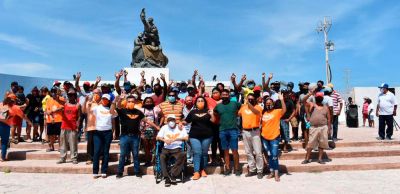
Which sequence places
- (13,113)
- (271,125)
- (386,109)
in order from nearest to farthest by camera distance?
(271,125), (13,113), (386,109)

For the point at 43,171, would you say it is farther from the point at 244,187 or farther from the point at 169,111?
the point at 244,187

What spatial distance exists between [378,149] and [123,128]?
20.6 feet

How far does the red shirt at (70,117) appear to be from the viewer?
273 inches

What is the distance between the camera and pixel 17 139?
29.5ft

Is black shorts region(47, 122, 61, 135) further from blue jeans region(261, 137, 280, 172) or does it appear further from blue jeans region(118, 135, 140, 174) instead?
blue jeans region(261, 137, 280, 172)

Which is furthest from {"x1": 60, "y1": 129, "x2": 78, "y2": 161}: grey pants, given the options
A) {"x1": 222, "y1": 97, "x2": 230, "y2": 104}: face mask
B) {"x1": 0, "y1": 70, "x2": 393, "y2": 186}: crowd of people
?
{"x1": 222, "y1": 97, "x2": 230, "y2": 104}: face mask

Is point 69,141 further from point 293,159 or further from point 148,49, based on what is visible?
point 148,49

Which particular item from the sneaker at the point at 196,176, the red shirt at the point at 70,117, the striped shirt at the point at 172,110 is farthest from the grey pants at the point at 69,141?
the sneaker at the point at 196,176

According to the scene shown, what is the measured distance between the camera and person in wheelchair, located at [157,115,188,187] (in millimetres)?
5797

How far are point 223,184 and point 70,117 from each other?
12.6 feet

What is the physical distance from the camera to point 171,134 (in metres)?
6.02

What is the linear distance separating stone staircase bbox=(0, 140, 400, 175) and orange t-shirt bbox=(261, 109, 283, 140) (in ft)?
3.13

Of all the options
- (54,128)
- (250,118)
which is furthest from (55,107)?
(250,118)

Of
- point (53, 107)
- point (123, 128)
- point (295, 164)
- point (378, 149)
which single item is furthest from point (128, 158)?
point (378, 149)
